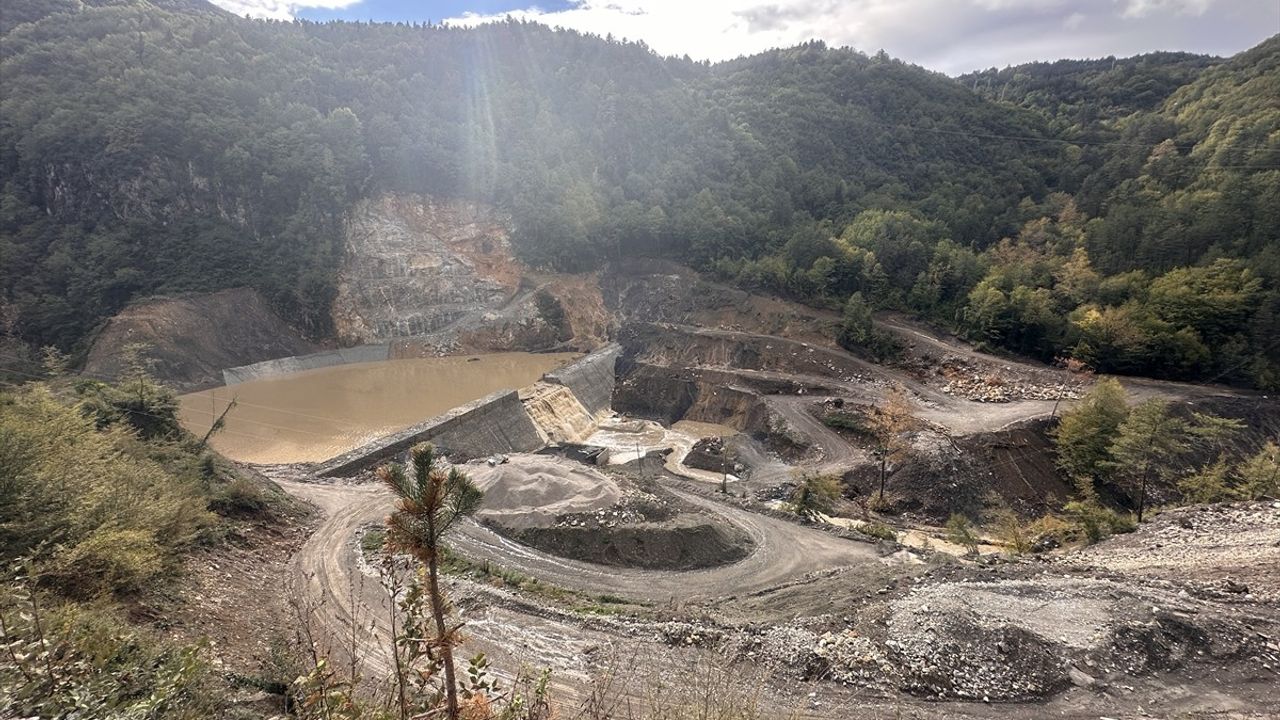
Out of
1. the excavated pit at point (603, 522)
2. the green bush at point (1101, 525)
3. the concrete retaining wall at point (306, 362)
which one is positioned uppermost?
the concrete retaining wall at point (306, 362)

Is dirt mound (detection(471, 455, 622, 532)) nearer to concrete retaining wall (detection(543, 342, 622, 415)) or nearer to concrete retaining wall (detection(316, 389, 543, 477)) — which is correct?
concrete retaining wall (detection(316, 389, 543, 477))

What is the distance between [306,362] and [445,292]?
46.4ft

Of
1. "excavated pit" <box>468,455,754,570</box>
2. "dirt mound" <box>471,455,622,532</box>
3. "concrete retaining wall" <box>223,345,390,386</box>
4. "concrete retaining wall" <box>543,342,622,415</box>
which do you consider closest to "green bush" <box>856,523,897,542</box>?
"excavated pit" <box>468,455,754,570</box>

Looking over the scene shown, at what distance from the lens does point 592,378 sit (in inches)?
1735

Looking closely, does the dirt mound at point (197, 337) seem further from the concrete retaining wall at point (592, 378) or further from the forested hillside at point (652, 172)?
the concrete retaining wall at point (592, 378)

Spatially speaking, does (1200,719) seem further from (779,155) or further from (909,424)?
(779,155)

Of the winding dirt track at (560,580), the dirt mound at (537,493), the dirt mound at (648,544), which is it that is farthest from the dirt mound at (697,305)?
the dirt mound at (648,544)

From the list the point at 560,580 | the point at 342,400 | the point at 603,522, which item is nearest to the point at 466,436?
the point at 603,522

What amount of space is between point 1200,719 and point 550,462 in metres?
19.7

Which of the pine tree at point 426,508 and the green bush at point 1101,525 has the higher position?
the pine tree at point 426,508

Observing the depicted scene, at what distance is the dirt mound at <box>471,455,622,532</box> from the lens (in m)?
19.9

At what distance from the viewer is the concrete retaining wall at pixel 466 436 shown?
27672 millimetres

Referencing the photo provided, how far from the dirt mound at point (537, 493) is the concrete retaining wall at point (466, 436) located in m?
7.58

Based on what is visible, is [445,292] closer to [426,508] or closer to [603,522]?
[603,522]
